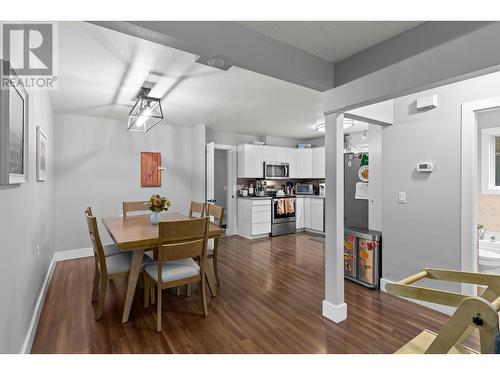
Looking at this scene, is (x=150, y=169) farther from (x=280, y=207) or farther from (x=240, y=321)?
(x=240, y=321)

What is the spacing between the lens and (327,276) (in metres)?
2.37

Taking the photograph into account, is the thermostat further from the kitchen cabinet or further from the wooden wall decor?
the wooden wall decor

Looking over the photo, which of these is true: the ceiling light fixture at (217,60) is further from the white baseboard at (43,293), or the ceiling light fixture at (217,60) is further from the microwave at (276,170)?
the microwave at (276,170)

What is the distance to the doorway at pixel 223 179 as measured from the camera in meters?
4.95

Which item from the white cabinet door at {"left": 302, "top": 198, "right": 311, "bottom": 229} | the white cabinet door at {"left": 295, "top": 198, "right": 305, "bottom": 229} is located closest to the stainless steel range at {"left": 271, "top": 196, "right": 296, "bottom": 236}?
the white cabinet door at {"left": 295, "top": 198, "right": 305, "bottom": 229}

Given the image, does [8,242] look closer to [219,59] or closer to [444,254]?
[219,59]

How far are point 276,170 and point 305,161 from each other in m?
0.86

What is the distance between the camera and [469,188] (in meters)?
2.26

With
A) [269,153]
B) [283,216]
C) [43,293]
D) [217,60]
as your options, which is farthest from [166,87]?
[283,216]


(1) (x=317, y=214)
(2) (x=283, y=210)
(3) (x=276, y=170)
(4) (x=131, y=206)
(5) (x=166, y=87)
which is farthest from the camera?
(3) (x=276, y=170)

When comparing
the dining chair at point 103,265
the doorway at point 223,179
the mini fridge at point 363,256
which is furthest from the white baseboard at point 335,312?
the doorway at point 223,179

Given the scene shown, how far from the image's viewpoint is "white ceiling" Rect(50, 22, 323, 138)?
6.69 ft
